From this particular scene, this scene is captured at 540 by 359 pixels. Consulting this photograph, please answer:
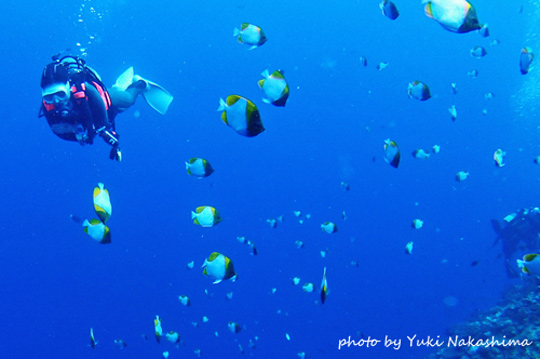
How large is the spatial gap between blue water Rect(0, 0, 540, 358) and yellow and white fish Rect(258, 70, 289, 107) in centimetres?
2817

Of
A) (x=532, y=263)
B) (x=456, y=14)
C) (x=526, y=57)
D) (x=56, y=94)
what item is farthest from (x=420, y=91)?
(x=56, y=94)

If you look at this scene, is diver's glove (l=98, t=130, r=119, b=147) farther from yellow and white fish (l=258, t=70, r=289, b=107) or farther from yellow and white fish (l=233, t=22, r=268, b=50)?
yellow and white fish (l=258, t=70, r=289, b=107)

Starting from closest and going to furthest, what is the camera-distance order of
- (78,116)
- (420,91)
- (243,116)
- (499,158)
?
(243,116), (78,116), (420,91), (499,158)

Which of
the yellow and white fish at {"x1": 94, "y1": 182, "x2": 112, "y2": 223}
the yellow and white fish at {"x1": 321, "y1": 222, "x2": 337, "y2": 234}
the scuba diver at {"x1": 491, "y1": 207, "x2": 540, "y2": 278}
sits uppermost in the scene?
the scuba diver at {"x1": 491, "y1": 207, "x2": 540, "y2": 278}

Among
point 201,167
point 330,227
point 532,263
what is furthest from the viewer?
point 330,227

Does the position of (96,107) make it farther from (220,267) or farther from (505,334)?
(505,334)

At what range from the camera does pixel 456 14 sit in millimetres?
2807

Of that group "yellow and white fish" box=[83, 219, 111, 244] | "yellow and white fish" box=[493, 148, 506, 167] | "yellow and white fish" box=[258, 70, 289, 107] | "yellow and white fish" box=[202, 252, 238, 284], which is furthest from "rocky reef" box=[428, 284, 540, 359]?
"yellow and white fish" box=[83, 219, 111, 244]

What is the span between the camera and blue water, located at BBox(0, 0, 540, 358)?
3167 cm

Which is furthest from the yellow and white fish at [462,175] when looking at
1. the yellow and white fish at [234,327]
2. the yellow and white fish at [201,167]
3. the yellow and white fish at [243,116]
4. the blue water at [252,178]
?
Result: the blue water at [252,178]

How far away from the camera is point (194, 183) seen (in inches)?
1649

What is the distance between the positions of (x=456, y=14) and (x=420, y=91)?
2994mm

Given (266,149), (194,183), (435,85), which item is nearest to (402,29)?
(435,85)

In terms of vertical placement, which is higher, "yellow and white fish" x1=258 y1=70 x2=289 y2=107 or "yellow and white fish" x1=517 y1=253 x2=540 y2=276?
"yellow and white fish" x1=258 y1=70 x2=289 y2=107
